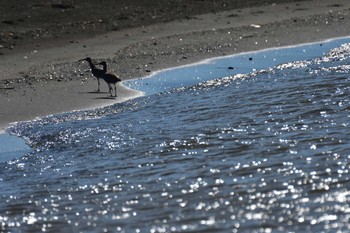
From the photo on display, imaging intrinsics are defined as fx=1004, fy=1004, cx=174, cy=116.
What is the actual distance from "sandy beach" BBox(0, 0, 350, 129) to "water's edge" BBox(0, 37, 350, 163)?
30cm

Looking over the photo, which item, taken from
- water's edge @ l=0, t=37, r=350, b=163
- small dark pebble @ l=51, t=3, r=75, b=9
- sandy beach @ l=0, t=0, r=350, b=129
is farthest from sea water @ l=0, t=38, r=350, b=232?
small dark pebble @ l=51, t=3, r=75, b=9

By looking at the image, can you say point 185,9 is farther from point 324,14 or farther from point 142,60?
point 142,60

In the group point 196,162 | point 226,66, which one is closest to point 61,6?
point 226,66

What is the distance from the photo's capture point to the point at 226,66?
1625 centimetres

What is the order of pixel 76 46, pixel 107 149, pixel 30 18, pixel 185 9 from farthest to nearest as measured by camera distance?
pixel 185 9 < pixel 30 18 < pixel 76 46 < pixel 107 149

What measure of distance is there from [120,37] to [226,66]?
3.83 metres

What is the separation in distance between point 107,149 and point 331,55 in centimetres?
691

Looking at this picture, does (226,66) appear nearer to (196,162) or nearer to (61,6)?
(61,6)

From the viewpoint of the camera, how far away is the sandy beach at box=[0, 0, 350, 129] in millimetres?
14180

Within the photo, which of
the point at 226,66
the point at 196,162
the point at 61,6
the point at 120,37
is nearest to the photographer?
the point at 196,162

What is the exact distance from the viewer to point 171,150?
10.0 metres

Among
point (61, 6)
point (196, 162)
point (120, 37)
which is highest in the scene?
point (196, 162)

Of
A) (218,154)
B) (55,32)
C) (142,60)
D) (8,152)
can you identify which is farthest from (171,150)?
(55,32)

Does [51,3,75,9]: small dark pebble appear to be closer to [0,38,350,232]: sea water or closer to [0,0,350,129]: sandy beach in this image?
[0,0,350,129]: sandy beach
